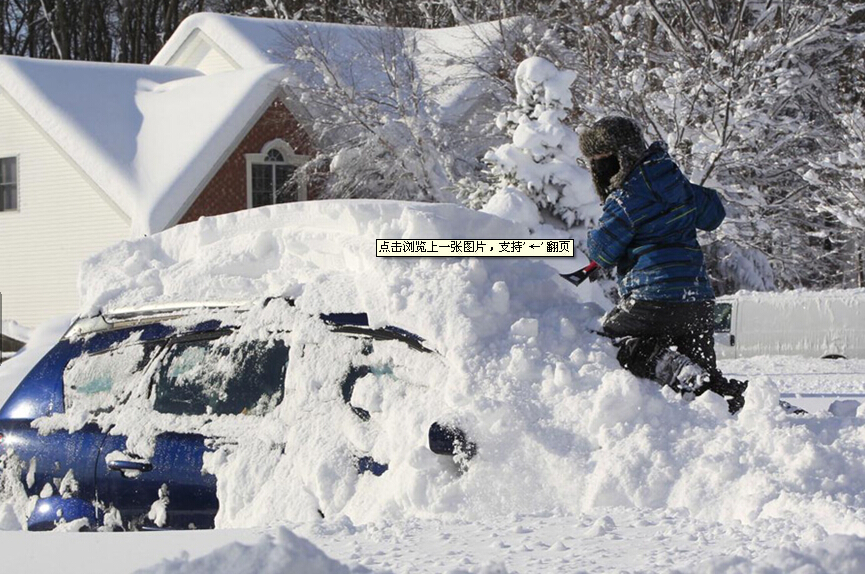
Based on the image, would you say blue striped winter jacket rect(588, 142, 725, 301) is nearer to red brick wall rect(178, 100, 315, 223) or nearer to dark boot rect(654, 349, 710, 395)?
dark boot rect(654, 349, 710, 395)

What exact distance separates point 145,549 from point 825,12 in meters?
21.6

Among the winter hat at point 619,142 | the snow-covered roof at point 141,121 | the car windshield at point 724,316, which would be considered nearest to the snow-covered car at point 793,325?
the car windshield at point 724,316

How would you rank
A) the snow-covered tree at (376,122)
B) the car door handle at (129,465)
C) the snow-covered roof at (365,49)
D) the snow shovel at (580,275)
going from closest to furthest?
the car door handle at (129,465), the snow shovel at (580,275), the snow-covered tree at (376,122), the snow-covered roof at (365,49)

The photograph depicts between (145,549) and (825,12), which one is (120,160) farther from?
(145,549)

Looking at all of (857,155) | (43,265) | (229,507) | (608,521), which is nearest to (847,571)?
(608,521)

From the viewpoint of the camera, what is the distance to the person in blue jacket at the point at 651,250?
5.42m

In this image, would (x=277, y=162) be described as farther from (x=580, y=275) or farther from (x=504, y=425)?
(x=504, y=425)

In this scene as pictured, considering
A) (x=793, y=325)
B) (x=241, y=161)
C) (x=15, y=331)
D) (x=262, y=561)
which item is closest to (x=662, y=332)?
(x=262, y=561)

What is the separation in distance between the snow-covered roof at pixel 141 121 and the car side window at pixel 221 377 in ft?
56.0

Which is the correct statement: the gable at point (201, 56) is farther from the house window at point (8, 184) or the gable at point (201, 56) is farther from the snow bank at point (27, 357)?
the snow bank at point (27, 357)

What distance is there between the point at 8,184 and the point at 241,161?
5.73m

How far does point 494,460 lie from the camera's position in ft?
15.8

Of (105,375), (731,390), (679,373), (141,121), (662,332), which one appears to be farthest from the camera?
(141,121)

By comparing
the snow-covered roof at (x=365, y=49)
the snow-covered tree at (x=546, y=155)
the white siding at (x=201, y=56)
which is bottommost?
the snow-covered tree at (x=546, y=155)
